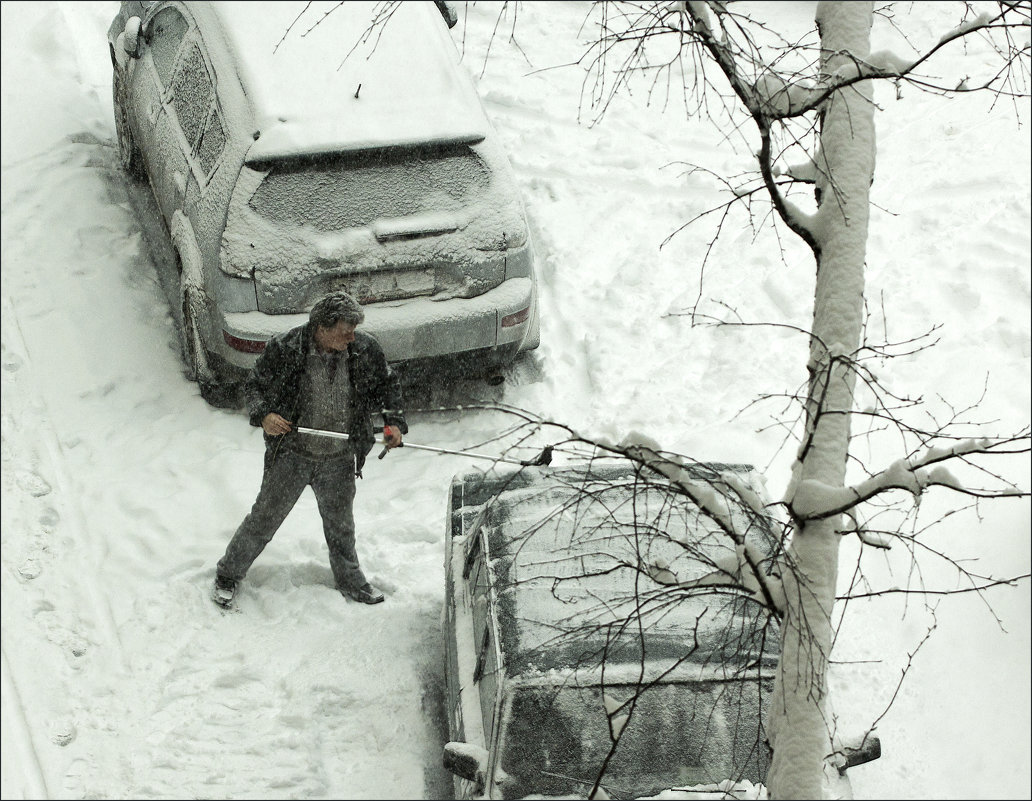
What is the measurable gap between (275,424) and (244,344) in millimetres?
1164

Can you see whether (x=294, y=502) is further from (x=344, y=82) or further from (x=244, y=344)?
(x=344, y=82)

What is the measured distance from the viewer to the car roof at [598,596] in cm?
387

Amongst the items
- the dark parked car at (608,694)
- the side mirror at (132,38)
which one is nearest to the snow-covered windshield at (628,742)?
the dark parked car at (608,694)

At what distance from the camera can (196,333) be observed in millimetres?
6375

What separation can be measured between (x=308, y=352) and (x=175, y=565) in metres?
1.51

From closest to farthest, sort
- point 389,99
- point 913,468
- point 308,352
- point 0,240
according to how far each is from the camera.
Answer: point 913,468 < point 308,352 < point 389,99 < point 0,240

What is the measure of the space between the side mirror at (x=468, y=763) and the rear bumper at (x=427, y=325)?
2.64 m

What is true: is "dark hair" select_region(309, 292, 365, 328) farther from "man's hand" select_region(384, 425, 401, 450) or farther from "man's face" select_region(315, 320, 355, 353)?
"man's hand" select_region(384, 425, 401, 450)

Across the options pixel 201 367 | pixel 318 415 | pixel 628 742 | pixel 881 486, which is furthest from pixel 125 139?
pixel 881 486

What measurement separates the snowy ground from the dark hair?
5.07 ft

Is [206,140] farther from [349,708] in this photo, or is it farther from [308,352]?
[349,708]

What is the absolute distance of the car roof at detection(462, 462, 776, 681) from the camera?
12.7 ft

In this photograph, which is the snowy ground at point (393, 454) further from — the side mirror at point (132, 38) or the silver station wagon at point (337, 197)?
the side mirror at point (132, 38)

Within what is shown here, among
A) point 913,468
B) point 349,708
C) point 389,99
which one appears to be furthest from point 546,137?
point 913,468
